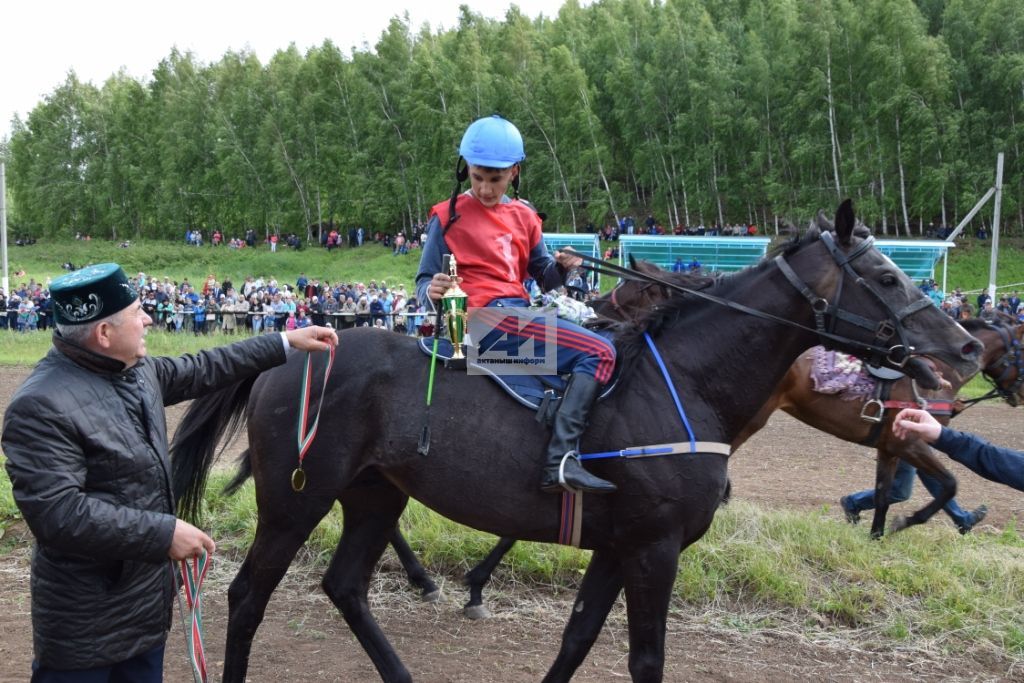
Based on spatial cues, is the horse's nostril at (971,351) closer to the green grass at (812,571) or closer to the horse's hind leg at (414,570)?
the green grass at (812,571)

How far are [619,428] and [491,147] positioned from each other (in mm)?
1416

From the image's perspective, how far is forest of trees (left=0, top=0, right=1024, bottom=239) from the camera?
34.2 meters

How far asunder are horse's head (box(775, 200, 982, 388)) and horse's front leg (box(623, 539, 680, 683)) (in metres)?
1.20

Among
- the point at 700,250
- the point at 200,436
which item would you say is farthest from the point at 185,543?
the point at 700,250

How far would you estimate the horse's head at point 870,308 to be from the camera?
383cm

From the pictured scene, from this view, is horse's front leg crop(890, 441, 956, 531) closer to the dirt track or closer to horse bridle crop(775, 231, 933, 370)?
the dirt track

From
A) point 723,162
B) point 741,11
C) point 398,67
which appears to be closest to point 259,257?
point 398,67

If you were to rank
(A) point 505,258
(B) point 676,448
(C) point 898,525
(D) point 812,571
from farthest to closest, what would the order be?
1. (C) point 898,525
2. (D) point 812,571
3. (A) point 505,258
4. (B) point 676,448

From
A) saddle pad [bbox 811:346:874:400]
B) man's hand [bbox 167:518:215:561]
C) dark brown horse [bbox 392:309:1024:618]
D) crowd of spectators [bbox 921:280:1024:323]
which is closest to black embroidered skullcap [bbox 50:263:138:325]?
man's hand [bbox 167:518:215:561]

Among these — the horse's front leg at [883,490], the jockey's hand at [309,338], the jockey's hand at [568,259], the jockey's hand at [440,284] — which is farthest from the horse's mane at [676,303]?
the horse's front leg at [883,490]

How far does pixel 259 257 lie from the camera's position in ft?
150

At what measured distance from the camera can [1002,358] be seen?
7.97 m

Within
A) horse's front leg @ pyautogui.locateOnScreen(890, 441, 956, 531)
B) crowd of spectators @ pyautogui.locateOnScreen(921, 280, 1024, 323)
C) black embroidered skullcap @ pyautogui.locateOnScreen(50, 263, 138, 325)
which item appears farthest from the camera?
crowd of spectators @ pyautogui.locateOnScreen(921, 280, 1024, 323)

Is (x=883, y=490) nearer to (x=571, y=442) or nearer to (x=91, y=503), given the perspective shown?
(x=571, y=442)
